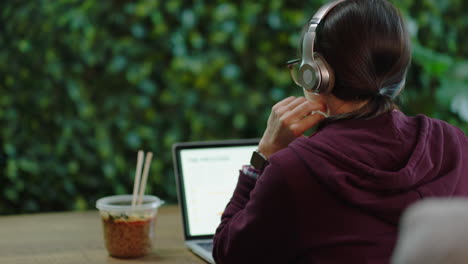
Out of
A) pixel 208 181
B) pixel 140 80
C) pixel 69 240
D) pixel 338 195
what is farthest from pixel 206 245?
pixel 140 80

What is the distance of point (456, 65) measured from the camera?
2469mm

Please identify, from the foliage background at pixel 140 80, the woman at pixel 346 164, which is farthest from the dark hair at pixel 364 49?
the foliage background at pixel 140 80

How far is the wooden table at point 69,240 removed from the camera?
127 centimetres

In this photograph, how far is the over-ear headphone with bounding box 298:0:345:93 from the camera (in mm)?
998

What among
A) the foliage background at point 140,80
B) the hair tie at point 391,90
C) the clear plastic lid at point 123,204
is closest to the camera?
the hair tie at point 391,90

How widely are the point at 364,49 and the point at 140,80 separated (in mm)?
1490

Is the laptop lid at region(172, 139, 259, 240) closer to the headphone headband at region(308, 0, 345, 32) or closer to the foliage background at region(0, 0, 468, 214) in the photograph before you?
the headphone headband at region(308, 0, 345, 32)

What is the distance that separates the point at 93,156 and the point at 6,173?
383 mm

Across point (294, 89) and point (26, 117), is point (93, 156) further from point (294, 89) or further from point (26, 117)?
point (294, 89)

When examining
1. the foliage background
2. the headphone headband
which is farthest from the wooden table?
the foliage background

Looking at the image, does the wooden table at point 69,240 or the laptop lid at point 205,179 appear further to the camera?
the laptop lid at point 205,179

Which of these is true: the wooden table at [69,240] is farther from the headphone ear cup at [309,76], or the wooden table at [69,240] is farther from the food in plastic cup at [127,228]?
the headphone ear cup at [309,76]

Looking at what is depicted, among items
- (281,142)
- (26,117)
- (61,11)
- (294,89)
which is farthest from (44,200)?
(281,142)

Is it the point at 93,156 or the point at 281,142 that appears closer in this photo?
the point at 281,142
